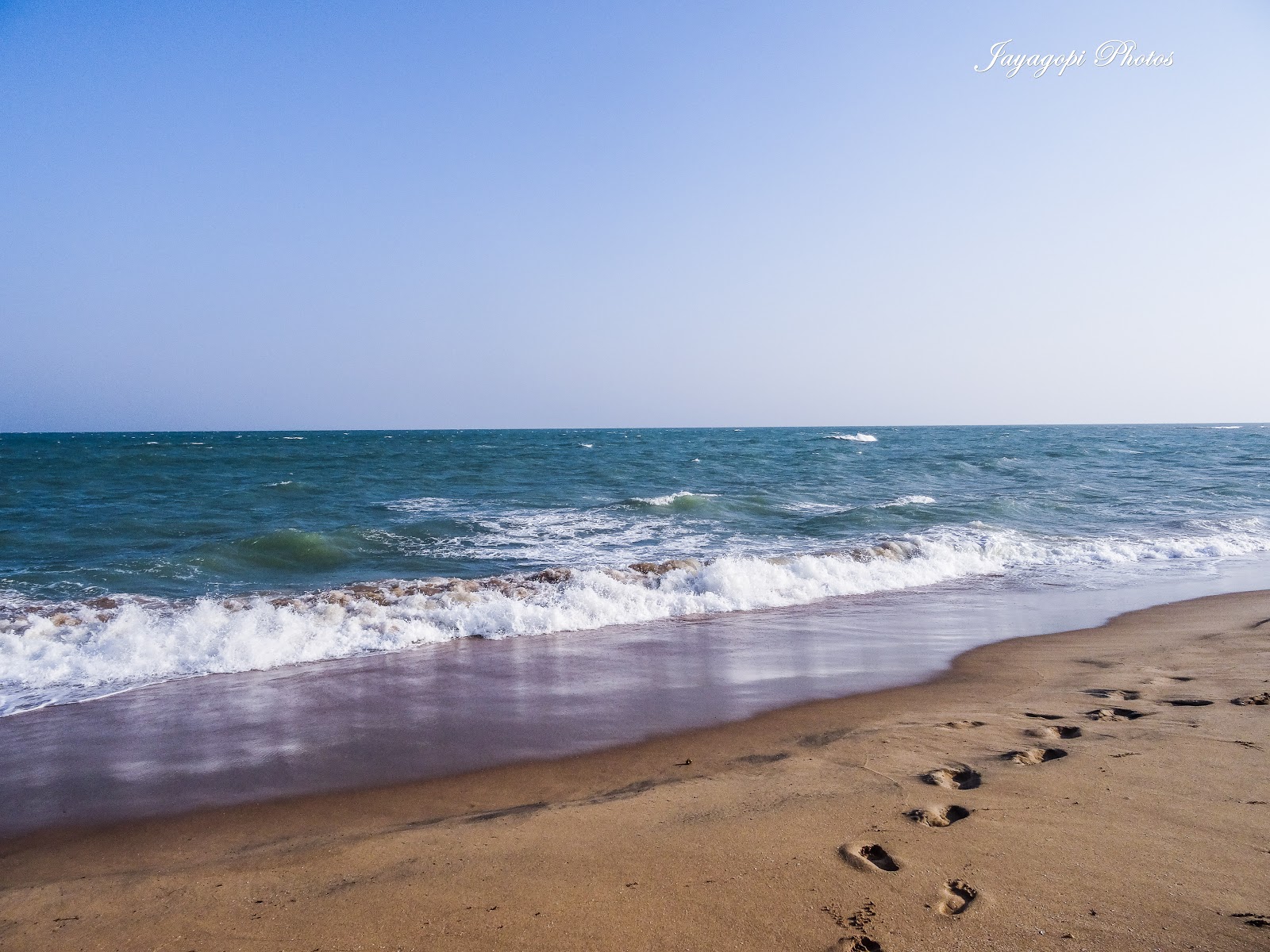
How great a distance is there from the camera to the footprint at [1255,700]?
4.66 meters

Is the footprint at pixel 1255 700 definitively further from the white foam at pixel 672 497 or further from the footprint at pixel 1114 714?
the white foam at pixel 672 497

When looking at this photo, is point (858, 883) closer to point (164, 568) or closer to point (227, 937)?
point (227, 937)

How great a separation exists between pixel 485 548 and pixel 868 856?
10.7 m

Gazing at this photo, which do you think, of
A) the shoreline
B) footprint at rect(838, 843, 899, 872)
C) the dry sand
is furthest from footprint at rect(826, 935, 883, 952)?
the shoreline

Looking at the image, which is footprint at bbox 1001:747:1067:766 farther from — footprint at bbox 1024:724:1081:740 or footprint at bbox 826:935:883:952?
footprint at bbox 826:935:883:952

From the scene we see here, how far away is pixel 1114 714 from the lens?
4.62 m

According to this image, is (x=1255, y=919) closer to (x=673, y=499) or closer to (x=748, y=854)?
(x=748, y=854)

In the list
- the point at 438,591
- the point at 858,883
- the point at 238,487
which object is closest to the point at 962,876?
the point at 858,883

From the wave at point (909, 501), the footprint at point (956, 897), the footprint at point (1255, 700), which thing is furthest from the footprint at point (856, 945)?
the wave at point (909, 501)

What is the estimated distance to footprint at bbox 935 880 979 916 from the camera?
2494 millimetres

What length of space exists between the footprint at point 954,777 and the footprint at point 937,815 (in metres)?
0.28

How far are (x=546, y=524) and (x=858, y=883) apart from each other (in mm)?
13305

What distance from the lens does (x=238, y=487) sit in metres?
21.6

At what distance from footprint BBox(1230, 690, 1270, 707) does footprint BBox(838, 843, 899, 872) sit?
3387 mm
